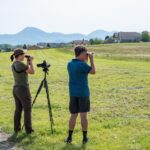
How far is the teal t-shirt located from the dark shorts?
0.09 metres

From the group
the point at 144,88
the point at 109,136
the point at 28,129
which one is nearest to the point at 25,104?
the point at 28,129

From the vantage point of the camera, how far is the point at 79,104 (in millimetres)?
8531

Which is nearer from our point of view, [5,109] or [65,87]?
[5,109]

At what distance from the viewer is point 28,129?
380 inches

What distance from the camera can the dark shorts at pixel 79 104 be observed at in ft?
27.8

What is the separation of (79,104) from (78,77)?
555 millimetres

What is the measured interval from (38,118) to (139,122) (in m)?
2.83

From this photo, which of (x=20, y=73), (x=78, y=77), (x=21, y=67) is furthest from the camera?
(x=20, y=73)

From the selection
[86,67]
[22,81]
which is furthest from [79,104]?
[22,81]

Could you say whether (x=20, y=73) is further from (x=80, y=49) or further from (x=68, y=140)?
(x=68, y=140)

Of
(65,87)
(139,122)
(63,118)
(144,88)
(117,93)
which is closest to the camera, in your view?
(139,122)

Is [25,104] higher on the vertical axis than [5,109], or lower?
higher

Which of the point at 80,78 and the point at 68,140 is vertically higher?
the point at 80,78

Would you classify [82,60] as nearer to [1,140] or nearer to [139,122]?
[1,140]
